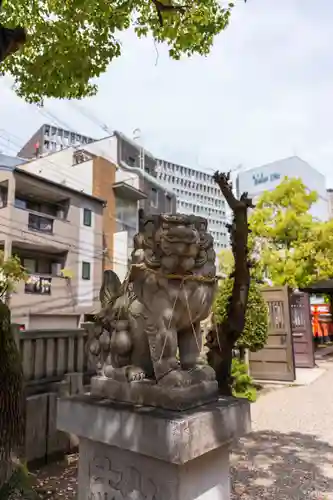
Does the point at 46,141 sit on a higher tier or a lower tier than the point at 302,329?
higher

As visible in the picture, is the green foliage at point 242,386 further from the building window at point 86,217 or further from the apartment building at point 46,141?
the apartment building at point 46,141

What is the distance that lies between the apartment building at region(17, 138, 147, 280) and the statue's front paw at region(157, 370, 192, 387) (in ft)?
49.6

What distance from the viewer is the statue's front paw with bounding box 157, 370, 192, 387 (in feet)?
6.12

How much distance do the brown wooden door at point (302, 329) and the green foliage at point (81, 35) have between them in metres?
7.86

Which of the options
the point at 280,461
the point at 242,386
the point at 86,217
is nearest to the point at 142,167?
the point at 86,217

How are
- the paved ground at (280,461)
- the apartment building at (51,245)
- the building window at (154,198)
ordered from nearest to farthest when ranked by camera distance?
the paved ground at (280,461) < the apartment building at (51,245) < the building window at (154,198)

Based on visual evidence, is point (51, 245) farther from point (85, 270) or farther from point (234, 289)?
point (234, 289)

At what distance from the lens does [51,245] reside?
48.8 feet

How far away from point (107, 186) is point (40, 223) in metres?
4.37

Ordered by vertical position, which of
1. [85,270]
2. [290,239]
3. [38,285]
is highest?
[290,239]

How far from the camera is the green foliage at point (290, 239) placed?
41.9ft

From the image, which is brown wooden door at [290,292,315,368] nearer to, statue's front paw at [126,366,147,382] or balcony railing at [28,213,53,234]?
statue's front paw at [126,366,147,382]

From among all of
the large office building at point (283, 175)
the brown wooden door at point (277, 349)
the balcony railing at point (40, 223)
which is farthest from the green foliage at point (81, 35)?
the large office building at point (283, 175)

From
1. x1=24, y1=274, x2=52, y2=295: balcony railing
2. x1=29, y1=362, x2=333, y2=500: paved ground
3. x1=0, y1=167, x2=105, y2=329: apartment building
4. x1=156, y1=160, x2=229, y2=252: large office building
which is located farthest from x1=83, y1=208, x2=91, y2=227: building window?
x1=156, y1=160, x2=229, y2=252: large office building
